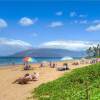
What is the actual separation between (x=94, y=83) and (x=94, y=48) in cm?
13788

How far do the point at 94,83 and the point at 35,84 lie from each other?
258 inches

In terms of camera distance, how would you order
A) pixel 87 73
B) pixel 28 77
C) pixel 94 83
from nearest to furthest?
pixel 94 83, pixel 87 73, pixel 28 77

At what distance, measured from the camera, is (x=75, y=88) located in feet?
72.5

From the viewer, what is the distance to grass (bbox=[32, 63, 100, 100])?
19.3 m

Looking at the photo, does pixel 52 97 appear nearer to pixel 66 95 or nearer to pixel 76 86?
pixel 66 95

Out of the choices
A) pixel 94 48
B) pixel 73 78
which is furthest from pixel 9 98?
pixel 94 48

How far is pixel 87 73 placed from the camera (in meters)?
25.8

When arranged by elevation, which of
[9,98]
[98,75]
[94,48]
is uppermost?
[94,48]

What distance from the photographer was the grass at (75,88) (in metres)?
19.3

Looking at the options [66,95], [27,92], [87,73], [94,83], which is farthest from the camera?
[87,73]

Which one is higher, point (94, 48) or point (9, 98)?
point (94, 48)

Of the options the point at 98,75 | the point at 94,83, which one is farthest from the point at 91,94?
the point at 98,75

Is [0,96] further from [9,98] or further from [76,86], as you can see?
[76,86]

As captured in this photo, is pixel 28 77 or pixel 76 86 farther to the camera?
pixel 28 77
